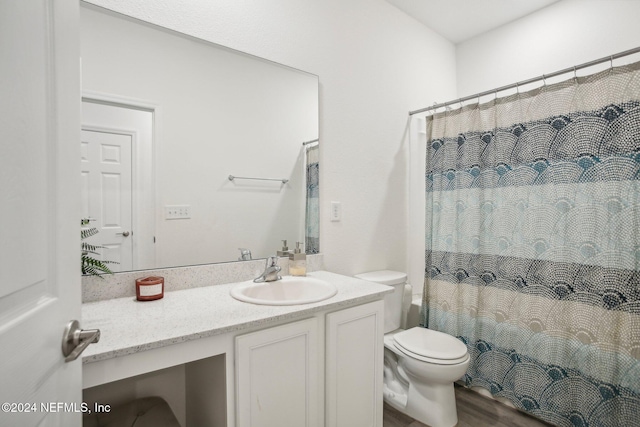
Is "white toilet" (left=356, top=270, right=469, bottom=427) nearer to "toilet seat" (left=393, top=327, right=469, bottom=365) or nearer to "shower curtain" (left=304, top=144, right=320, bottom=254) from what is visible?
"toilet seat" (left=393, top=327, right=469, bottom=365)

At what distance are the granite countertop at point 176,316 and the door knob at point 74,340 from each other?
0.62 ft

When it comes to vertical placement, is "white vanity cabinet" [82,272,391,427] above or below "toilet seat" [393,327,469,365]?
above

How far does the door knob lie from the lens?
2.07 feet

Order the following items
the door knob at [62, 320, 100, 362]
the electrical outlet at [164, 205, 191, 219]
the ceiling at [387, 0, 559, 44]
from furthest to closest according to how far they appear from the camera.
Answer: the ceiling at [387, 0, 559, 44] < the electrical outlet at [164, 205, 191, 219] < the door knob at [62, 320, 100, 362]

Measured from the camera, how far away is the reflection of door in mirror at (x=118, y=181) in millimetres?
1229

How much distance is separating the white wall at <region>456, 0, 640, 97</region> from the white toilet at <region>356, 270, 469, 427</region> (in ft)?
6.17

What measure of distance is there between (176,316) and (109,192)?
0.59m

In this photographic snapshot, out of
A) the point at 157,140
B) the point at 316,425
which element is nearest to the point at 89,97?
the point at 157,140

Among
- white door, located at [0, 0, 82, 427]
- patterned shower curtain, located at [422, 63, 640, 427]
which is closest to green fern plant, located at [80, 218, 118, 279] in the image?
white door, located at [0, 0, 82, 427]

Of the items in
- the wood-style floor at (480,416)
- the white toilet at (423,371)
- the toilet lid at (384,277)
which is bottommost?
the wood-style floor at (480,416)

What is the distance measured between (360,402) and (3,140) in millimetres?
1480

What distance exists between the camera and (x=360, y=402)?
141 centimetres

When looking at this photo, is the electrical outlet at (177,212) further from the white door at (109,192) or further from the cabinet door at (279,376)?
the cabinet door at (279,376)

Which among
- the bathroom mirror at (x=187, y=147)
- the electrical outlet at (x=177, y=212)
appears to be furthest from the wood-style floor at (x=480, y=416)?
the electrical outlet at (x=177, y=212)
